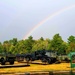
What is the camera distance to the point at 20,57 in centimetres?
5138

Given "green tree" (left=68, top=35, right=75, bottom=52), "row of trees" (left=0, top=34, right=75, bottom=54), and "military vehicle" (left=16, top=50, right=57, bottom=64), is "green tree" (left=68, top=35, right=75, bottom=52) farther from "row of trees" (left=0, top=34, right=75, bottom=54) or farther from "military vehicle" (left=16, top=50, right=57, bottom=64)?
"military vehicle" (left=16, top=50, right=57, bottom=64)

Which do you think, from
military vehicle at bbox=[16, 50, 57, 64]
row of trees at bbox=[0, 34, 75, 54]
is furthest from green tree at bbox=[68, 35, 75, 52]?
military vehicle at bbox=[16, 50, 57, 64]

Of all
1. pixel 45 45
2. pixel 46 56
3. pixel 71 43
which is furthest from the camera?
pixel 45 45

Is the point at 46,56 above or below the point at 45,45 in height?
below

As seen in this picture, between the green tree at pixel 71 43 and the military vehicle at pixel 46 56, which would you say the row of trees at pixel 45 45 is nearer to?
the green tree at pixel 71 43

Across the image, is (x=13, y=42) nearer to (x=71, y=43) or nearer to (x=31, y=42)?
(x=31, y=42)

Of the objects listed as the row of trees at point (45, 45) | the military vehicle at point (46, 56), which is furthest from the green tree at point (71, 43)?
the military vehicle at point (46, 56)

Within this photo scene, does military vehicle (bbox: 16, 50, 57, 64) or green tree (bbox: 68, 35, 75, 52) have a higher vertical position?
green tree (bbox: 68, 35, 75, 52)

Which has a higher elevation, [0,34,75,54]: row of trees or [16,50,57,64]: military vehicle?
[0,34,75,54]: row of trees

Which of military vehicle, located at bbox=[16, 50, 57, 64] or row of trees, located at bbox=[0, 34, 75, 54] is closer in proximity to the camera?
military vehicle, located at bbox=[16, 50, 57, 64]

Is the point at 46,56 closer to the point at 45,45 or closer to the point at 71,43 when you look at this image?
the point at 71,43

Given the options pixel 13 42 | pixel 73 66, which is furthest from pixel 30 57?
pixel 13 42

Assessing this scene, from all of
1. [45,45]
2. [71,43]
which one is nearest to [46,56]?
[71,43]

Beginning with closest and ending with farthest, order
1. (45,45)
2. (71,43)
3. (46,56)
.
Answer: (46,56) < (71,43) < (45,45)
